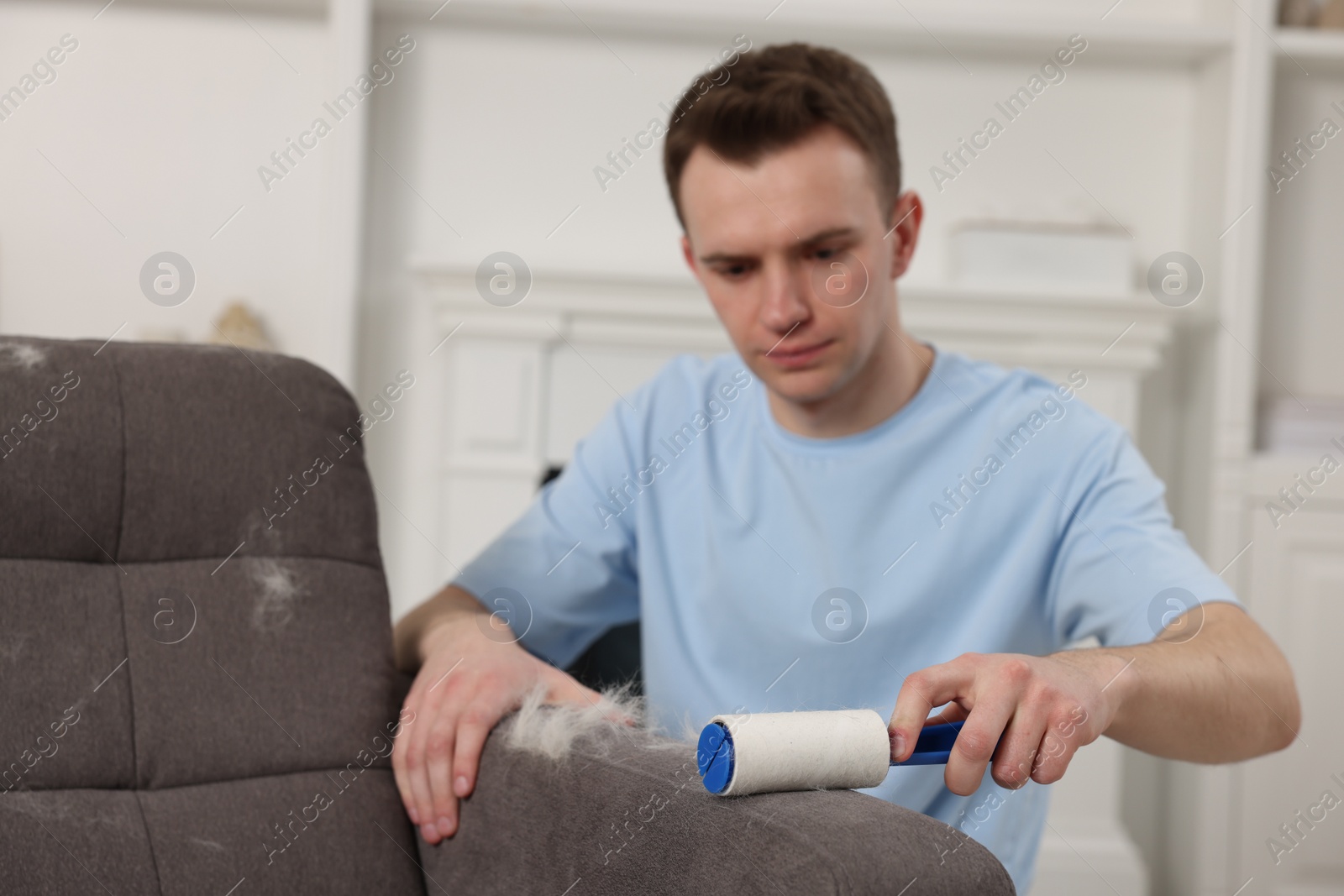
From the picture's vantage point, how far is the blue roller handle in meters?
0.66

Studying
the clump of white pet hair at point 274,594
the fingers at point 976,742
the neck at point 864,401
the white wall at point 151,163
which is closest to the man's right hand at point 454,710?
the clump of white pet hair at point 274,594

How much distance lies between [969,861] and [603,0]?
7.25 feet

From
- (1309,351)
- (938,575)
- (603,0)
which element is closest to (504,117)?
(603,0)

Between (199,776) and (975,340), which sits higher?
(975,340)

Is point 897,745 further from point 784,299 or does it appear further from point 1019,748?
point 784,299

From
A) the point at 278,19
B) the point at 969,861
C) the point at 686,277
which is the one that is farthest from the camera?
the point at 278,19

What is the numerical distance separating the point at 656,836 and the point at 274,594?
0.44 meters

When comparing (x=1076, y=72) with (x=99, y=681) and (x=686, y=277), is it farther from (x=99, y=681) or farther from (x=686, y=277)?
(x=99, y=681)

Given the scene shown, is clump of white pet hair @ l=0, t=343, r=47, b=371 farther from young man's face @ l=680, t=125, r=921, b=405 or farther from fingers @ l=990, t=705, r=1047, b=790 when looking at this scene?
fingers @ l=990, t=705, r=1047, b=790

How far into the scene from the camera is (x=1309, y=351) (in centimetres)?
259

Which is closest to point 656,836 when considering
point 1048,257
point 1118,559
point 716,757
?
point 716,757

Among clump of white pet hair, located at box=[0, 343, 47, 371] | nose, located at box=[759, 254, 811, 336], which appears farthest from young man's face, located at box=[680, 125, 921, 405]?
clump of white pet hair, located at box=[0, 343, 47, 371]

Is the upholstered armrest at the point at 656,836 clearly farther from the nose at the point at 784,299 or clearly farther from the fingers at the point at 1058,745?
the nose at the point at 784,299

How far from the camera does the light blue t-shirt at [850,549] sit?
3.61ft
